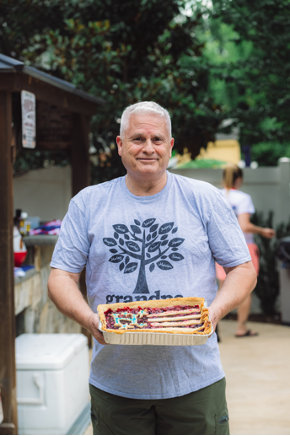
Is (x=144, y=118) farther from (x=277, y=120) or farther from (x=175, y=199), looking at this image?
(x=277, y=120)

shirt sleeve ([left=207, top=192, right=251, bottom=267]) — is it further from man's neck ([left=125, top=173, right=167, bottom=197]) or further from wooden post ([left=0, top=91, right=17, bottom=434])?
wooden post ([left=0, top=91, right=17, bottom=434])

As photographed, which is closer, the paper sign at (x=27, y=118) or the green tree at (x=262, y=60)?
the paper sign at (x=27, y=118)

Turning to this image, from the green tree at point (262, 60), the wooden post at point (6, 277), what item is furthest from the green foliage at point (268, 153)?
the wooden post at point (6, 277)

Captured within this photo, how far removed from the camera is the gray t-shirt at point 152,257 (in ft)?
7.36

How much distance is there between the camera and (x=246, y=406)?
203 inches

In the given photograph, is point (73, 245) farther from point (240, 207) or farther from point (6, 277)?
point (240, 207)

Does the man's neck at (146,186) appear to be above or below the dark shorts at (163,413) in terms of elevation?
above

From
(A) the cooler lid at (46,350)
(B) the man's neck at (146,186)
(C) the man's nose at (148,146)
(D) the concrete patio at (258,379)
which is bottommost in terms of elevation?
(D) the concrete patio at (258,379)

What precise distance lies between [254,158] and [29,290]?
634 inches

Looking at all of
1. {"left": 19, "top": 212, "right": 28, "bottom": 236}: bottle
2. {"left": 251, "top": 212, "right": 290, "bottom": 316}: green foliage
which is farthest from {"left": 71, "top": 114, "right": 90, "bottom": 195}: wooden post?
{"left": 251, "top": 212, "right": 290, "bottom": 316}: green foliage

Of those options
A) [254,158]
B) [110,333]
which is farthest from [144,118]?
[254,158]

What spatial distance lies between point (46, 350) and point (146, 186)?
261cm

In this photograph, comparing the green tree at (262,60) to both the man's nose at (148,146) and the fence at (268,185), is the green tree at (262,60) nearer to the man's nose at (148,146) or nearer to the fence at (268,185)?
the fence at (268,185)

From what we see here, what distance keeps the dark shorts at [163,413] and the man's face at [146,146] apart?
761mm
